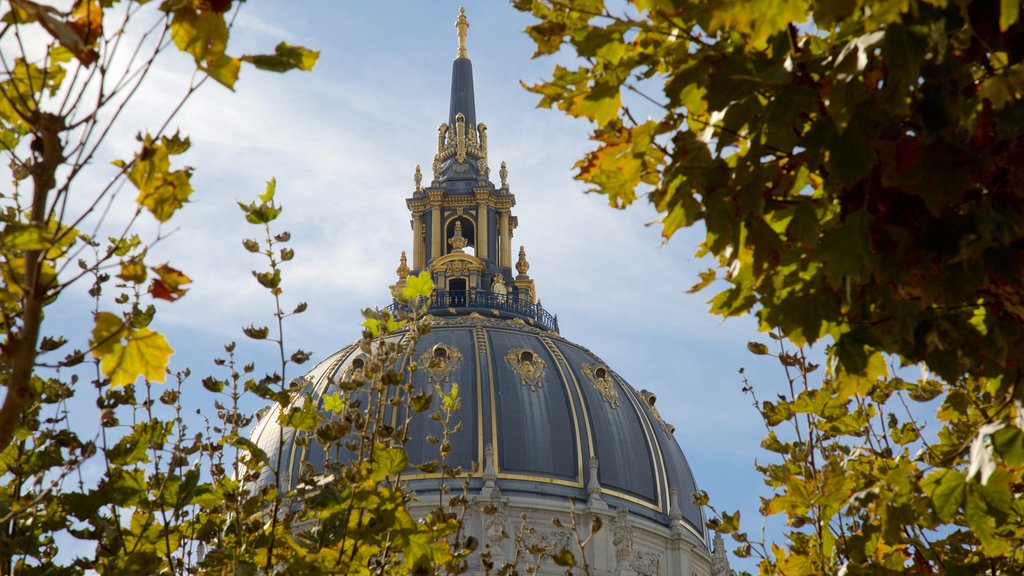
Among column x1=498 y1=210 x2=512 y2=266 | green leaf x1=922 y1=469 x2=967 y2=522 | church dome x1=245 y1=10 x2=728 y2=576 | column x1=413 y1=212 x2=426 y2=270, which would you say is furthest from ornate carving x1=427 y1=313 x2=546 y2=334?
green leaf x1=922 y1=469 x2=967 y2=522

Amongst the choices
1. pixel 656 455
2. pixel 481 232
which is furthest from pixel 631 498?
pixel 481 232

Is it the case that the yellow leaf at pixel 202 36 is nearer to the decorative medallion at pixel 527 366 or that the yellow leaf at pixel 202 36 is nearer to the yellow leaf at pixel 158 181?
the yellow leaf at pixel 158 181

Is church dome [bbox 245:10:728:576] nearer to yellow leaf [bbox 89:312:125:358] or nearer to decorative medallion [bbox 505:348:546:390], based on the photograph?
decorative medallion [bbox 505:348:546:390]

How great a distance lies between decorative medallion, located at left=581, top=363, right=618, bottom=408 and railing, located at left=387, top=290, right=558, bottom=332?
7451mm

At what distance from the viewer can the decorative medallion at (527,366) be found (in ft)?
296

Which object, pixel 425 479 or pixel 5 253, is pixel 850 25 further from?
pixel 425 479

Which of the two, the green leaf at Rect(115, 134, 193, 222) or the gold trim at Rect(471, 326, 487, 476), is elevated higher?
the gold trim at Rect(471, 326, 487, 476)

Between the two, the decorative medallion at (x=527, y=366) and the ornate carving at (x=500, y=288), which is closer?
the decorative medallion at (x=527, y=366)

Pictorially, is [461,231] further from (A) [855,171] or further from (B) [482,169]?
(A) [855,171]

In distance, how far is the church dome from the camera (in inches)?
3150

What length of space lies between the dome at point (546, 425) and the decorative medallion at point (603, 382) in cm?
7

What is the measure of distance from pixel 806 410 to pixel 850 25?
13.7ft

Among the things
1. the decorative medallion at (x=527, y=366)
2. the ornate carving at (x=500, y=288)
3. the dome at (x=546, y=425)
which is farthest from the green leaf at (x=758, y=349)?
the ornate carving at (x=500, y=288)

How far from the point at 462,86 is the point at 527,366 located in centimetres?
3000
